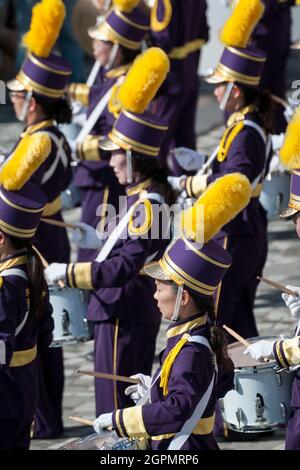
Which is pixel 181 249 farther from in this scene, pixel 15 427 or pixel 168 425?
pixel 15 427

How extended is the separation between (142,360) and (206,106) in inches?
311

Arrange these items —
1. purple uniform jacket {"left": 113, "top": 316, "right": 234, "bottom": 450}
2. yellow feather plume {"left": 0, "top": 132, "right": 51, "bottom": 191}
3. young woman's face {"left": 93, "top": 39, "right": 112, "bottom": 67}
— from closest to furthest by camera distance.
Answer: purple uniform jacket {"left": 113, "top": 316, "right": 234, "bottom": 450}
yellow feather plume {"left": 0, "top": 132, "right": 51, "bottom": 191}
young woman's face {"left": 93, "top": 39, "right": 112, "bottom": 67}

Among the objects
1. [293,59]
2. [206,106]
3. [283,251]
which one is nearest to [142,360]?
[283,251]

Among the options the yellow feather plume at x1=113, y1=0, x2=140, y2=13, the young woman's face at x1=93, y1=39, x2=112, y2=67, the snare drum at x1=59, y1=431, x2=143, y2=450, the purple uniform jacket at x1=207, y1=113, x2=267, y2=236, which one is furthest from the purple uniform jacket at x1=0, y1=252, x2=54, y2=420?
the yellow feather plume at x1=113, y1=0, x2=140, y2=13

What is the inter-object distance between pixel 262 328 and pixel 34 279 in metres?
3.54

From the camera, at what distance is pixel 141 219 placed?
8594 mm

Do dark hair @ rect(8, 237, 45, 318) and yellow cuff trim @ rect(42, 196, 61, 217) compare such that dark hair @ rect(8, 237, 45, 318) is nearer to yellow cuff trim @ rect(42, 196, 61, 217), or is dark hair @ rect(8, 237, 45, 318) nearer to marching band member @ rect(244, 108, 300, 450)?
marching band member @ rect(244, 108, 300, 450)

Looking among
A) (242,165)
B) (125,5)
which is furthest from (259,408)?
(125,5)

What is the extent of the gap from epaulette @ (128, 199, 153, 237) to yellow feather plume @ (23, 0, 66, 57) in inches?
85.5

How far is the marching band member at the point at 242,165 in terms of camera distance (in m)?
Answer: 9.38

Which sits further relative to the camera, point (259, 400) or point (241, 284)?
point (241, 284)

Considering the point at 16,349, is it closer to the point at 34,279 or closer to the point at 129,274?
the point at 34,279

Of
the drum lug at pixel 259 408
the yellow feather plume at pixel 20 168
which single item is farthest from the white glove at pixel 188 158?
the drum lug at pixel 259 408

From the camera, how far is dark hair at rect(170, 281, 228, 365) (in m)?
6.91
